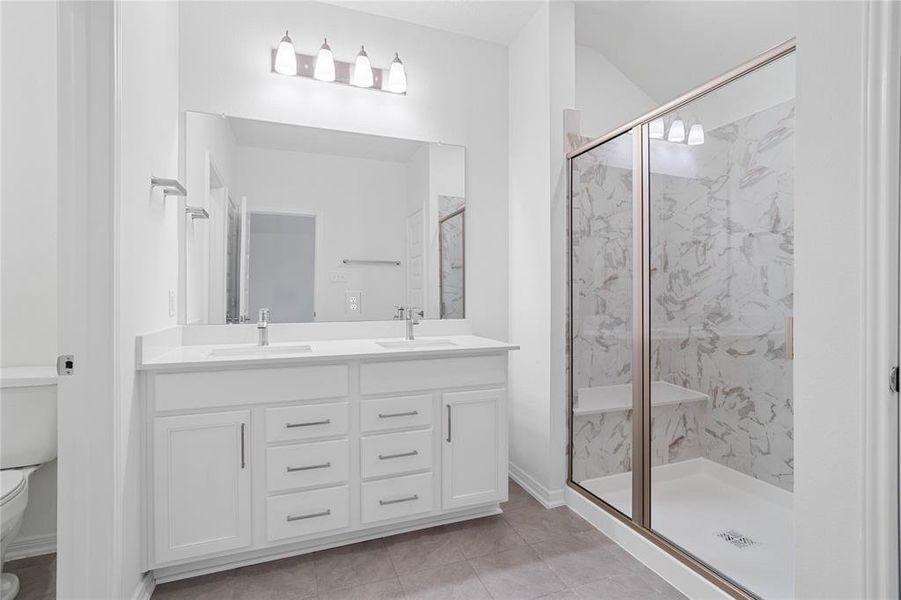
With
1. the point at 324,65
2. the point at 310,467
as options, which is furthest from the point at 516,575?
the point at 324,65

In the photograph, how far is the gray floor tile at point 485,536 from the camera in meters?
1.97

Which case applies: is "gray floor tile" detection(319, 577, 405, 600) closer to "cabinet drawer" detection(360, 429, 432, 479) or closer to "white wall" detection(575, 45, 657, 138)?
"cabinet drawer" detection(360, 429, 432, 479)

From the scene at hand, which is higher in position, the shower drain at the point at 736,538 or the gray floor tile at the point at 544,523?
the shower drain at the point at 736,538

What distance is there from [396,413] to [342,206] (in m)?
1.17

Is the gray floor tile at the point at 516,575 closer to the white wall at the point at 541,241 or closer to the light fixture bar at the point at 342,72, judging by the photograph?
the white wall at the point at 541,241

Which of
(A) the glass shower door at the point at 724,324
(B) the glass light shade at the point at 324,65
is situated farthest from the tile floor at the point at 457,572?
(B) the glass light shade at the point at 324,65

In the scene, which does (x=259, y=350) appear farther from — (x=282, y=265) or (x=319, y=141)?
(x=319, y=141)

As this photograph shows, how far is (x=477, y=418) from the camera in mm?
2150

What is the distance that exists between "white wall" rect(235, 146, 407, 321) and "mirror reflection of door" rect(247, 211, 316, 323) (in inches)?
1.7

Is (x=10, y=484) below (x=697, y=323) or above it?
below

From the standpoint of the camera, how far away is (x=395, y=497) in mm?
1987

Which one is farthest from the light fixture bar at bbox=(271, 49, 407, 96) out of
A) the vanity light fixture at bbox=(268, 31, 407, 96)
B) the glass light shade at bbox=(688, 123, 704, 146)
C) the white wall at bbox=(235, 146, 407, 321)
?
the glass light shade at bbox=(688, 123, 704, 146)

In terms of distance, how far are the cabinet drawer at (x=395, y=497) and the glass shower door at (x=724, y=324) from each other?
985 millimetres

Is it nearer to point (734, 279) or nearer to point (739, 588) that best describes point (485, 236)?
point (734, 279)
